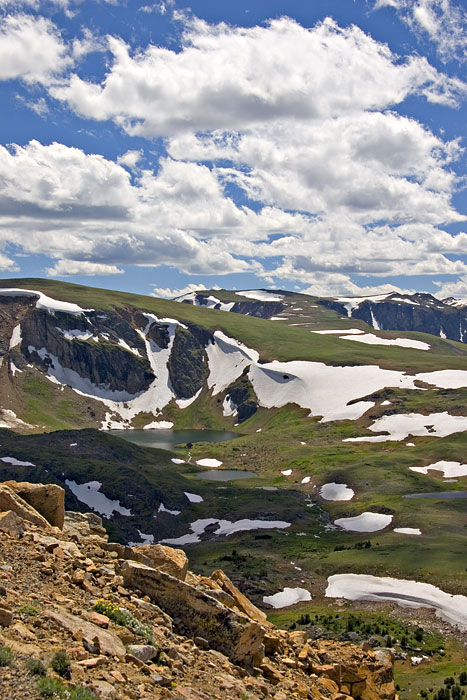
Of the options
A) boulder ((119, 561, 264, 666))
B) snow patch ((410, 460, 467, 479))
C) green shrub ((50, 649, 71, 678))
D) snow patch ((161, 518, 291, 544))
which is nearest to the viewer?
green shrub ((50, 649, 71, 678))

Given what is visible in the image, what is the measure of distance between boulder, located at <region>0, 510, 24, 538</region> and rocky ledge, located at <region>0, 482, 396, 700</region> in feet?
0.13

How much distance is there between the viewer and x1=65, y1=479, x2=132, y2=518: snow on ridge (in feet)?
343

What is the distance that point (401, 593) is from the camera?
205 ft

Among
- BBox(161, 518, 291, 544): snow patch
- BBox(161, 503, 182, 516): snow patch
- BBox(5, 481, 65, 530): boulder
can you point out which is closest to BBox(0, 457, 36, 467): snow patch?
BBox(161, 503, 182, 516): snow patch

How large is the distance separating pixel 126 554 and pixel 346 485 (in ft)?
385

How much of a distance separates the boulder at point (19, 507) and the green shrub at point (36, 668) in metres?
7.83

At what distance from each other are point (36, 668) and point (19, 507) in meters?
8.12

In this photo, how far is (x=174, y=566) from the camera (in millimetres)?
19016

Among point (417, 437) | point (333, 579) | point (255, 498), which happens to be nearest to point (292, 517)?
point (255, 498)

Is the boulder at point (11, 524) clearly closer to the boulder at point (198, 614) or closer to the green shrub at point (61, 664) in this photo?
the boulder at point (198, 614)

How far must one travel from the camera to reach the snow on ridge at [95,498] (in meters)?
105

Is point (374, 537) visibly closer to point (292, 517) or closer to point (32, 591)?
point (292, 517)

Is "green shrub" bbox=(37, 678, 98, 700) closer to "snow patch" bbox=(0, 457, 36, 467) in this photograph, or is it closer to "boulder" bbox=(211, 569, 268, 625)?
"boulder" bbox=(211, 569, 268, 625)

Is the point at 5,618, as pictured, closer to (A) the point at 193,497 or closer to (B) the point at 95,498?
(B) the point at 95,498
